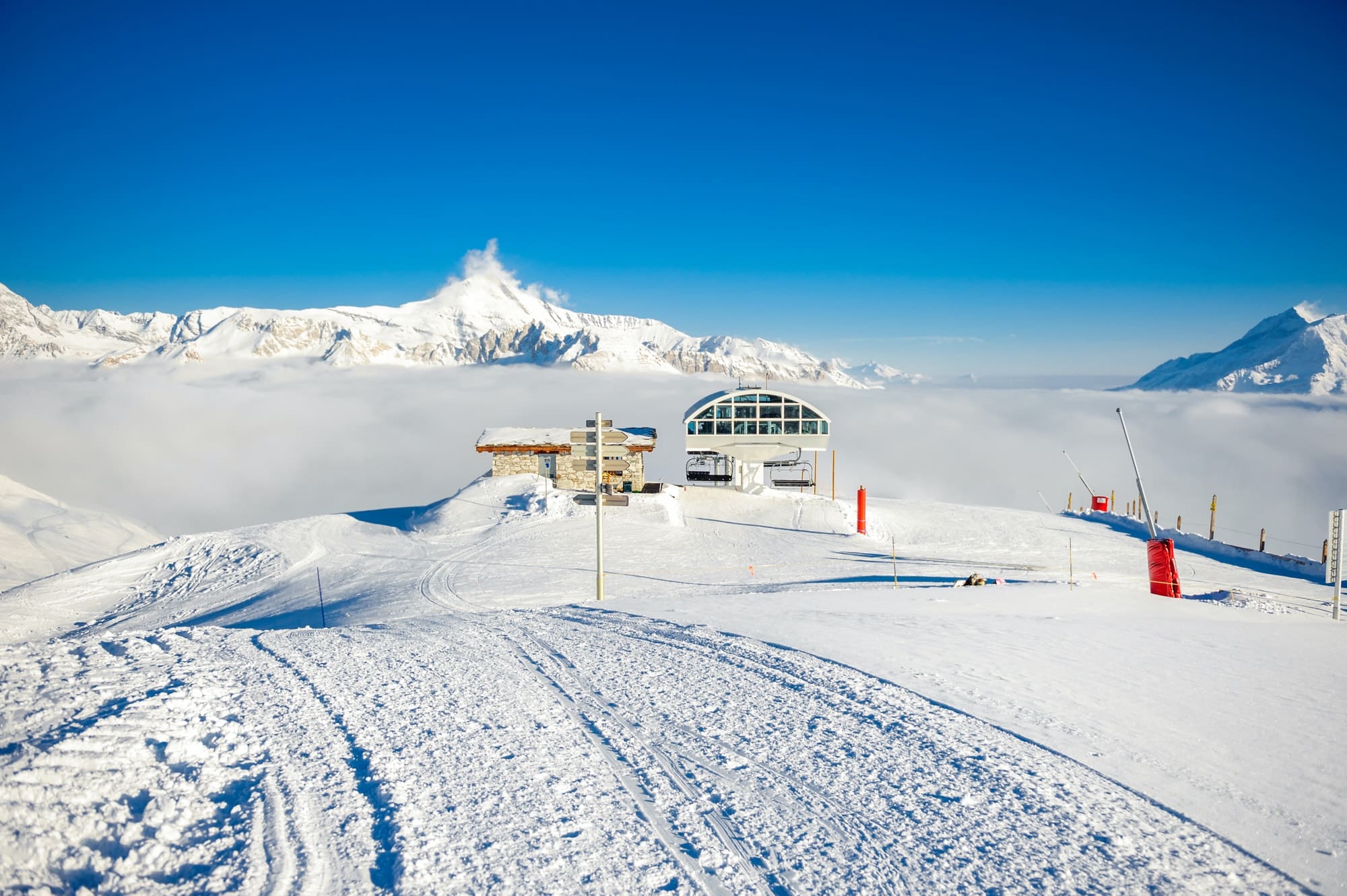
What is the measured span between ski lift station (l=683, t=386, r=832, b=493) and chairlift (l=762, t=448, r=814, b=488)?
0.36 ft

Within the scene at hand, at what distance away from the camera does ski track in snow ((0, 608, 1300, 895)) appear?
458 cm

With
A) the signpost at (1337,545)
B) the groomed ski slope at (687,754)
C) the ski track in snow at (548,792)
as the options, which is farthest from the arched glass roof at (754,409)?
the ski track in snow at (548,792)

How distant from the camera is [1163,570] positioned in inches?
753

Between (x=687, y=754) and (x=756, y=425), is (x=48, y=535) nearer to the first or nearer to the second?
(x=756, y=425)

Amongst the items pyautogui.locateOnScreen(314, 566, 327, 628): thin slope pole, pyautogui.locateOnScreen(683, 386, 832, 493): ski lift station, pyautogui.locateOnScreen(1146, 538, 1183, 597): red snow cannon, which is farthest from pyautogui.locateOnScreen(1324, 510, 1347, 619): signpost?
pyautogui.locateOnScreen(683, 386, 832, 493): ski lift station

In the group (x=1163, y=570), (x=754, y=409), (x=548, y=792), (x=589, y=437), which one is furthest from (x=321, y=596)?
(x=754, y=409)

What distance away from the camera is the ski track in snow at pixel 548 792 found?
458 centimetres

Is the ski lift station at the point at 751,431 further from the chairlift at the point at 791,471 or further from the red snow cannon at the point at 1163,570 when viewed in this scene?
the red snow cannon at the point at 1163,570

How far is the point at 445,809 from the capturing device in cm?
534

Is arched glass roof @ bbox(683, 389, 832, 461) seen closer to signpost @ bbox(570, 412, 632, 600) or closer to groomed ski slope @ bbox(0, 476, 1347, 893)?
signpost @ bbox(570, 412, 632, 600)

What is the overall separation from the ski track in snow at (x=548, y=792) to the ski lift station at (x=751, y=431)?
119ft

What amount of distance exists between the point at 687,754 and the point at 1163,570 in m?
18.6

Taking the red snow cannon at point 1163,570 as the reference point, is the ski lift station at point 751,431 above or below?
above

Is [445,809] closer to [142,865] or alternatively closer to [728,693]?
[142,865]
